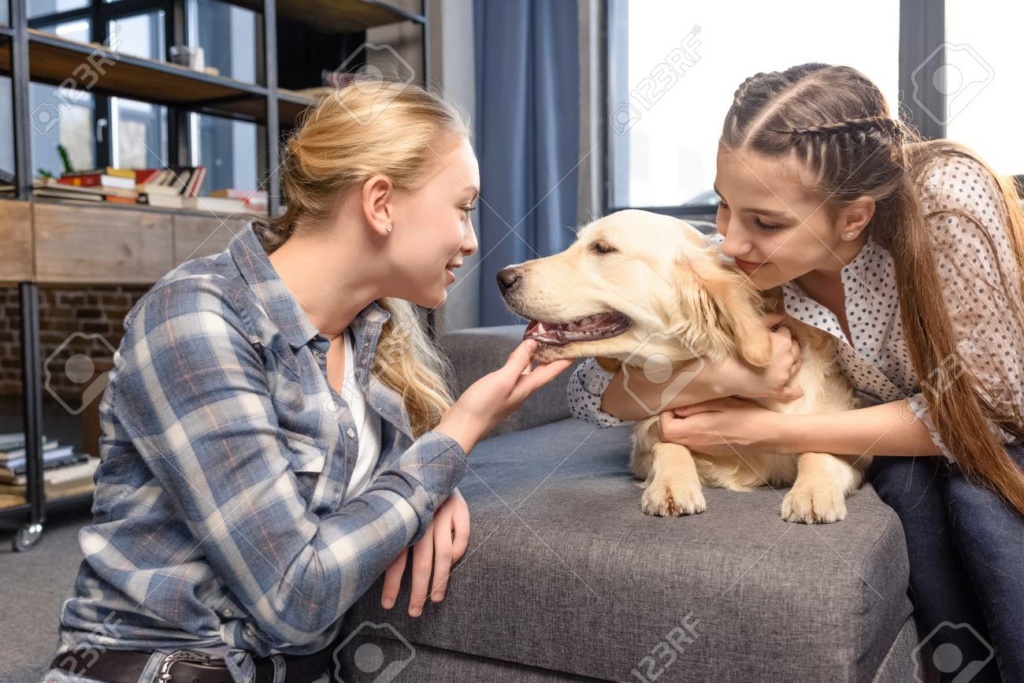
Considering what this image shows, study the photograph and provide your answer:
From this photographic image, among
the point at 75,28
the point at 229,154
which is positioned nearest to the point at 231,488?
the point at 229,154

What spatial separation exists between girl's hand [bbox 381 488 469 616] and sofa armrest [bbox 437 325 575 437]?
0.90 m

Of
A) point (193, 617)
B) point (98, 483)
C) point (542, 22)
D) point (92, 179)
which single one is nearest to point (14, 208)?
point (92, 179)

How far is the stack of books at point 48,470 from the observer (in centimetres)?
248

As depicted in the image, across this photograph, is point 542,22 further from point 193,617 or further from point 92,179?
point 193,617

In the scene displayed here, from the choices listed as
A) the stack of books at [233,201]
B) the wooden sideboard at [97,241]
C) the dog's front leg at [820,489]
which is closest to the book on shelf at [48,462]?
the wooden sideboard at [97,241]

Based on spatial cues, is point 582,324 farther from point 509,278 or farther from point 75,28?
point 75,28

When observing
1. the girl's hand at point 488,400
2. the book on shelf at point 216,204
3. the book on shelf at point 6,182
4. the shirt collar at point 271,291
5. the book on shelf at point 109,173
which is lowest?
the girl's hand at point 488,400

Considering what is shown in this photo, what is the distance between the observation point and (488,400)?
1123 millimetres

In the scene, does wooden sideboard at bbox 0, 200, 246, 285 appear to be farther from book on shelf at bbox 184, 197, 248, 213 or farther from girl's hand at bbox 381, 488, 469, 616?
girl's hand at bbox 381, 488, 469, 616

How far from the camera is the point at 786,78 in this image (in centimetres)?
125

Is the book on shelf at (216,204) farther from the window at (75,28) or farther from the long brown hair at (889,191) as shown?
the long brown hair at (889,191)

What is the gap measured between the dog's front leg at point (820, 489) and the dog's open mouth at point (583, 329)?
33 cm

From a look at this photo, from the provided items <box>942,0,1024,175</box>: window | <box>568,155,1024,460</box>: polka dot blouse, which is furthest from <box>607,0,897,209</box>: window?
<box>568,155,1024,460</box>: polka dot blouse

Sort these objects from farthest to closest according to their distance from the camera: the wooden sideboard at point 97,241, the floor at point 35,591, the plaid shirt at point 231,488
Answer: the wooden sideboard at point 97,241 < the floor at point 35,591 < the plaid shirt at point 231,488
